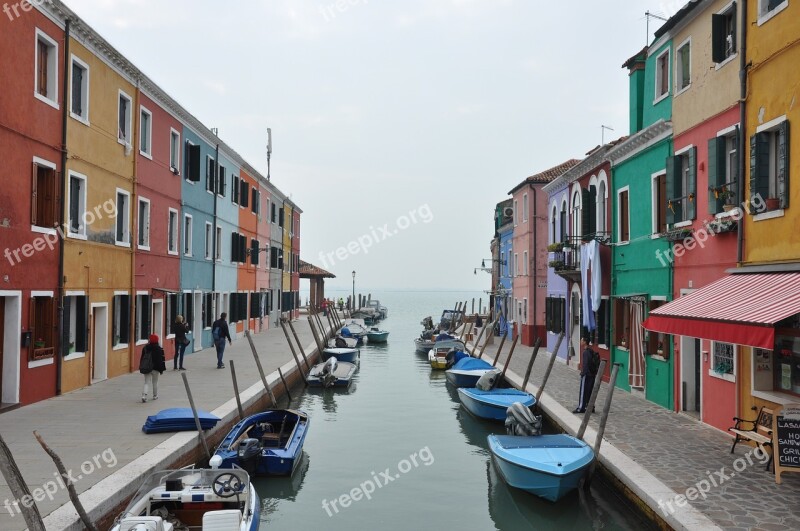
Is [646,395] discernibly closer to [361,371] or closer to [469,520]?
[469,520]

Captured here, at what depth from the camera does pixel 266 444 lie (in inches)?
532

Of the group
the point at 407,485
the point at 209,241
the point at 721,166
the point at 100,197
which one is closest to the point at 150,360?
the point at 100,197

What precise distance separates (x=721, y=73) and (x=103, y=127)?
14549 millimetres

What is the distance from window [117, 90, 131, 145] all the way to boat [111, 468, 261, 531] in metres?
12.7

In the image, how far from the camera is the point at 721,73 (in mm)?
12758

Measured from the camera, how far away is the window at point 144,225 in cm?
2123

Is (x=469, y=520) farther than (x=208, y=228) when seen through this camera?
No

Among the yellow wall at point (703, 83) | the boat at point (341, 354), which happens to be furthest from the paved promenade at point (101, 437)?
the yellow wall at point (703, 83)

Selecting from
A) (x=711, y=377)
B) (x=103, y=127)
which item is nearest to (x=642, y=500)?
(x=711, y=377)

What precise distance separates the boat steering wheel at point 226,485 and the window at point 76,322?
8485 mm

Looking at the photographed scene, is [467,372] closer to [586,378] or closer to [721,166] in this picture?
[586,378]

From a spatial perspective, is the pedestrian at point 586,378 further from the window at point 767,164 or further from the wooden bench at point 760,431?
the window at point 767,164

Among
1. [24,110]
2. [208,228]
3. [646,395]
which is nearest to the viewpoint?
[24,110]

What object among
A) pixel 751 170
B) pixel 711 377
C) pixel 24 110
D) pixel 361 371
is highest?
pixel 24 110
